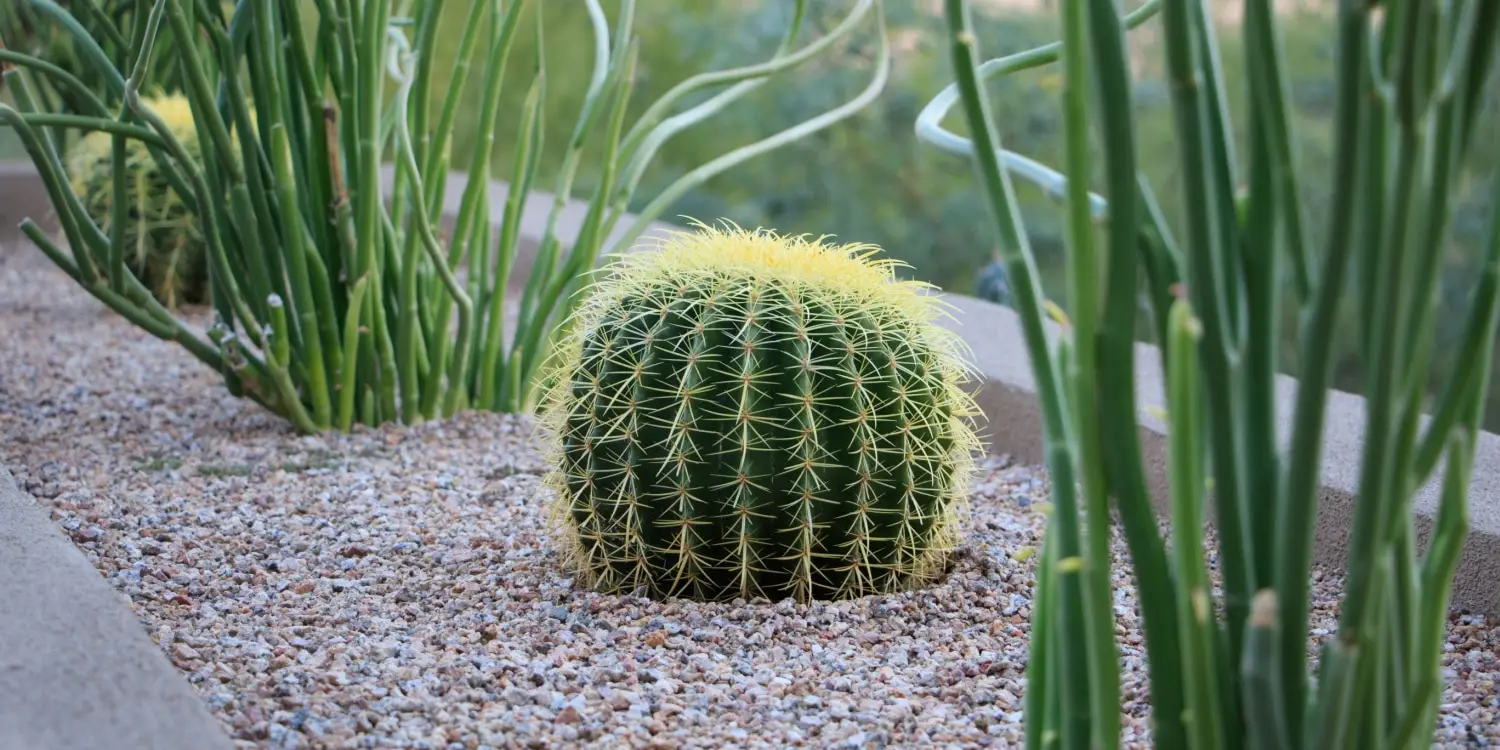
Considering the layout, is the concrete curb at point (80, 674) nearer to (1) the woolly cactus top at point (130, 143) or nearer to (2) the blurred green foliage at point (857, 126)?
(1) the woolly cactus top at point (130, 143)

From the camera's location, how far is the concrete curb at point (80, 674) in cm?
103

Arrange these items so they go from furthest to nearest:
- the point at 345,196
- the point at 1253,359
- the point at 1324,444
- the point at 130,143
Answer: the point at 130,143 → the point at 345,196 → the point at 1324,444 → the point at 1253,359

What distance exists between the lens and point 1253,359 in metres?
0.78

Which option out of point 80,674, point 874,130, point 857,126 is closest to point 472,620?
point 80,674

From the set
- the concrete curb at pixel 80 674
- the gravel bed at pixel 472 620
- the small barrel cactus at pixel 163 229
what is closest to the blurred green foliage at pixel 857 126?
the small barrel cactus at pixel 163 229

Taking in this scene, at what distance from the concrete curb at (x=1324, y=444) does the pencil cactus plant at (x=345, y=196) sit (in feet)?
1.62

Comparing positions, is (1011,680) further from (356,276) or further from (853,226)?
(853,226)

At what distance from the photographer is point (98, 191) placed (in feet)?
13.3

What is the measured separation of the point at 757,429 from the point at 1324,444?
0.60 metres

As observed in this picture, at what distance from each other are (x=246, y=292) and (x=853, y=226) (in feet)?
17.4

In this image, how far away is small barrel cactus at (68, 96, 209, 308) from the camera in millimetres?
3834

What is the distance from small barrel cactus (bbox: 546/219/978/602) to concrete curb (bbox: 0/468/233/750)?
57 cm

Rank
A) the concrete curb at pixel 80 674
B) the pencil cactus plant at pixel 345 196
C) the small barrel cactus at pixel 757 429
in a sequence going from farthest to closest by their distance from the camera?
the pencil cactus plant at pixel 345 196 < the small barrel cactus at pixel 757 429 < the concrete curb at pixel 80 674

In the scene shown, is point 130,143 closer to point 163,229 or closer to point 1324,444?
point 163,229
